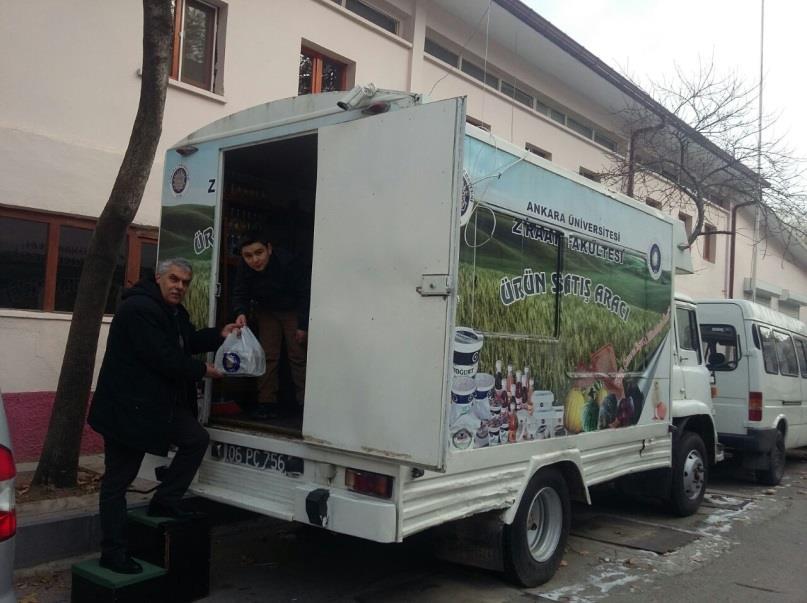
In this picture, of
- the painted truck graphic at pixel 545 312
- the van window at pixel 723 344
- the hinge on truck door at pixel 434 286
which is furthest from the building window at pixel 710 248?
the hinge on truck door at pixel 434 286

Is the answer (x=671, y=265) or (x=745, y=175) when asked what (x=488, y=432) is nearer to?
(x=671, y=265)

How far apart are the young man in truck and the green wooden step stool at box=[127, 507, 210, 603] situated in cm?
109

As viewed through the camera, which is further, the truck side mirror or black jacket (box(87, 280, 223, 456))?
the truck side mirror

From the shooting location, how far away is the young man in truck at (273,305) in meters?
5.26

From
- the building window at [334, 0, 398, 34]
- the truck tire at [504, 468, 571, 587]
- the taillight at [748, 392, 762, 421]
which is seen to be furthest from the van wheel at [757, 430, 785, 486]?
the building window at [334, 0, 398, 34]

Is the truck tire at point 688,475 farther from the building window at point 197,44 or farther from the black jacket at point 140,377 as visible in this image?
the building window at point 197,44

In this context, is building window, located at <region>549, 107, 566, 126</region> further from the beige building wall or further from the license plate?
the license plate

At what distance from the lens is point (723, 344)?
9.52 m

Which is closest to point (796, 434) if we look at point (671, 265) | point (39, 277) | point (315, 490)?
point (671, 265)

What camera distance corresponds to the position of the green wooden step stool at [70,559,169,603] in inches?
155

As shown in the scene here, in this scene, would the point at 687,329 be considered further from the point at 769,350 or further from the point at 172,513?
the point at 172,513

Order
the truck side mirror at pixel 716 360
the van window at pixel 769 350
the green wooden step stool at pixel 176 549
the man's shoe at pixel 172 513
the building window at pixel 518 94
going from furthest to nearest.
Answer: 1. the building window at pixel 518 94
2. the van window at pixel 769 350
3. the truck side mirror at pixel 716 360
4. the man's shoe at pixel 172 513
5. the green wooden step stool at pixel 176 549

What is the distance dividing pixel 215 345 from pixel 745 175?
519 inches

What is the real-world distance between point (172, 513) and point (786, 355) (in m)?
9.02
